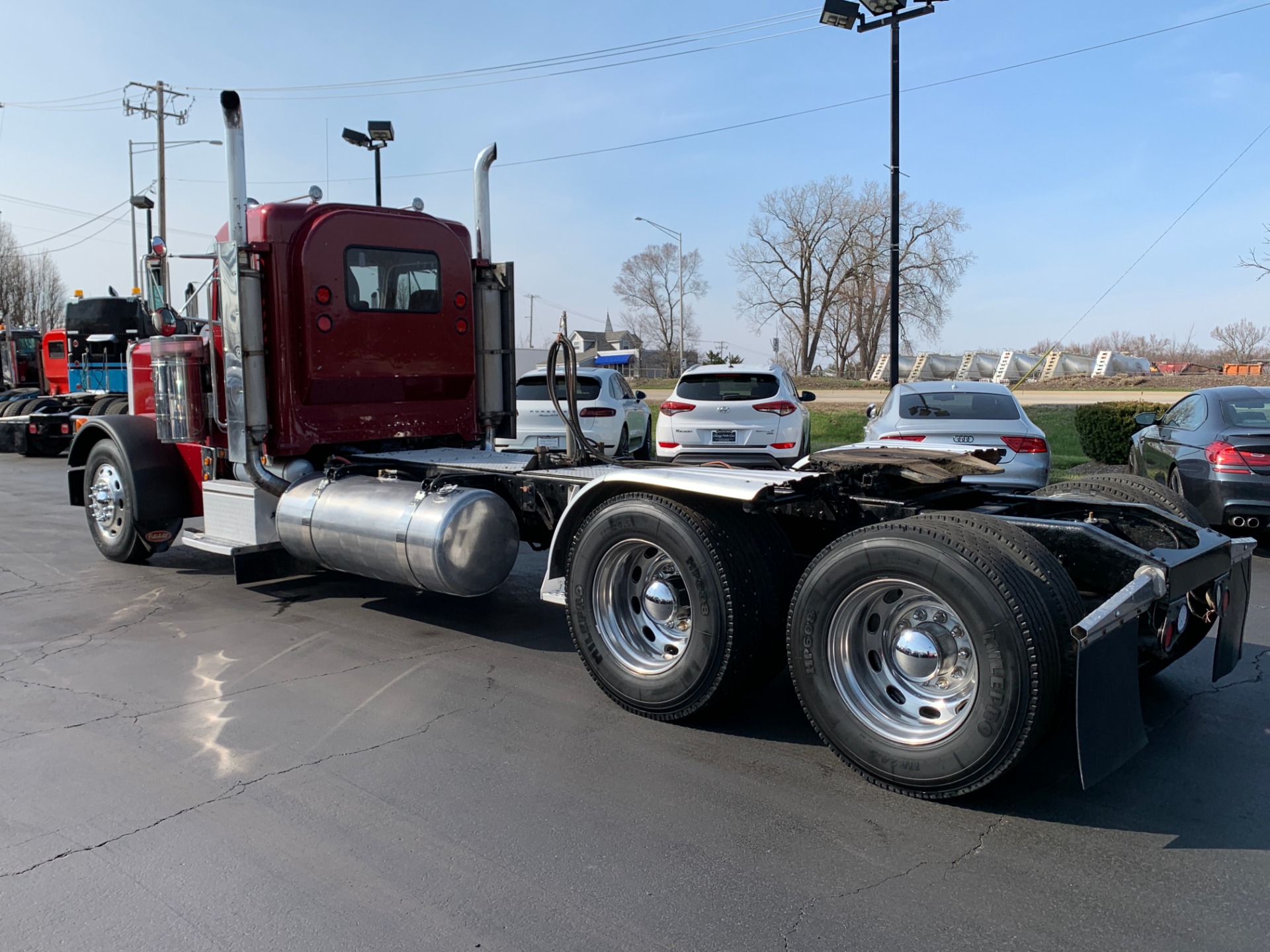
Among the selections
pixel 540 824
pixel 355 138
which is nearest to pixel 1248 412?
pixel 540 824

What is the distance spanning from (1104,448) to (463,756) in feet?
44.4

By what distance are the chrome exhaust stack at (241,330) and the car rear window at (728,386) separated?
688cm

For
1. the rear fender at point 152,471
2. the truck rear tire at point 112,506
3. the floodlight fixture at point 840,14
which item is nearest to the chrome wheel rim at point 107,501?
the truck rear tire at point 112,506

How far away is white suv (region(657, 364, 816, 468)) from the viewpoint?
12.5 m

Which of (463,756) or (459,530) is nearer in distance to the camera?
(463,756)

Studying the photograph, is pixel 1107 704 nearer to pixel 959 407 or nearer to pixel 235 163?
pixel 235 163

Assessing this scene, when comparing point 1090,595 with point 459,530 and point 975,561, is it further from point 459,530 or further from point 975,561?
point 459,530

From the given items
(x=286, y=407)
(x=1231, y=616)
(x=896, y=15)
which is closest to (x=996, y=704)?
(x=1231, y=616)

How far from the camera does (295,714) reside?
4.78 m

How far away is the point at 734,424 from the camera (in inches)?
494

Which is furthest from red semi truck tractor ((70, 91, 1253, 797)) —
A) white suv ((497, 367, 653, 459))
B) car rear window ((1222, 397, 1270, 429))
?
white suv ((497, 367, 653, 459))

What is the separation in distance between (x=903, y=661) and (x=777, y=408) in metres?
9.01

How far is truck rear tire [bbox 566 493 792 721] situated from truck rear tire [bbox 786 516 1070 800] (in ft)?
1.06

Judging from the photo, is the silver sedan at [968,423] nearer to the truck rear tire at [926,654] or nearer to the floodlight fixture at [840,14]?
the truck rear tire at [926,654]
